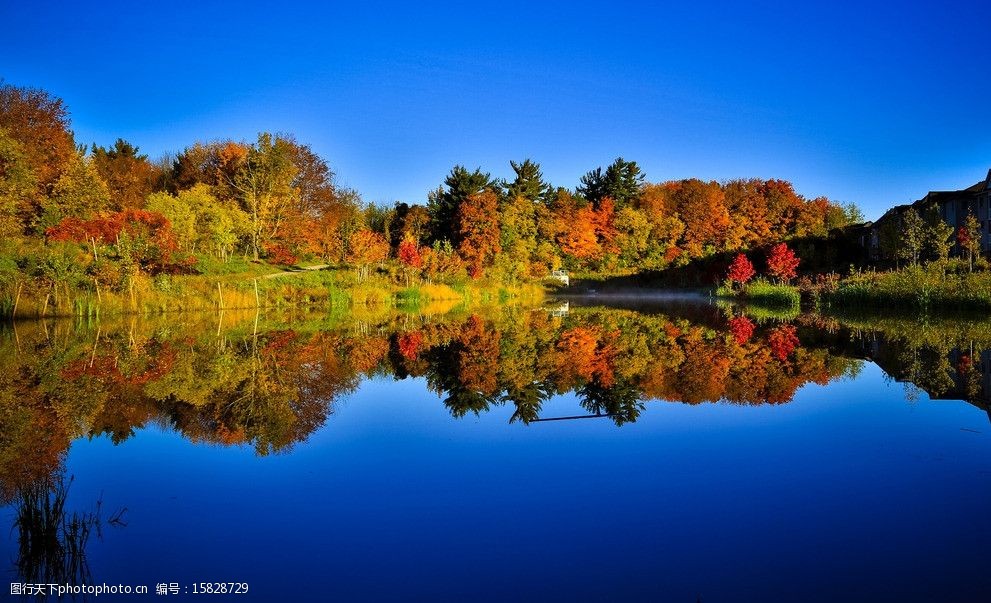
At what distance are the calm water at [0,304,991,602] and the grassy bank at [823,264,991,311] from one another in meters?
9.91

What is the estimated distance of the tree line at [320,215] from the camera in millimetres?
26047

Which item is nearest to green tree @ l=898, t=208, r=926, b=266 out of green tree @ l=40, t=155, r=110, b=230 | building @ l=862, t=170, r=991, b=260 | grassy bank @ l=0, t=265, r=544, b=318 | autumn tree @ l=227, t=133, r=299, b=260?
building @ l=862, t=170, r=991, b=260

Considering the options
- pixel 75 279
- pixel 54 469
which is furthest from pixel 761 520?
pixel 75 279

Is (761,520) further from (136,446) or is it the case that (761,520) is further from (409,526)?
(136,446)

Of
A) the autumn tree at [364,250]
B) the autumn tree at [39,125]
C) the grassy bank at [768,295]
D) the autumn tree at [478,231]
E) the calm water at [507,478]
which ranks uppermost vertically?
the autumn tree at [39,125]

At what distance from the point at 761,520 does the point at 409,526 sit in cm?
228

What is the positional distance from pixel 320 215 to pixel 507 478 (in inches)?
1668

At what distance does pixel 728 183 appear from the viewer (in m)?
54.1

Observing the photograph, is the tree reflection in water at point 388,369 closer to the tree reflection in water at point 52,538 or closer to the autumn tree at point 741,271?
the tree reflection in water at point 52,538

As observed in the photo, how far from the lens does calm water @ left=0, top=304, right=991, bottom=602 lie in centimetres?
356

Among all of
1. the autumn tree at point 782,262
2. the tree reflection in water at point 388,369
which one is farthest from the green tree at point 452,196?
the tree reflection in water at point 388,369

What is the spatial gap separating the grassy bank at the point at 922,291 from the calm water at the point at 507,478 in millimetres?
9914

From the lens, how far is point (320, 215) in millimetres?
45094

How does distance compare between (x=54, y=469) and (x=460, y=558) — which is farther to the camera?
(x=54, y=469)
